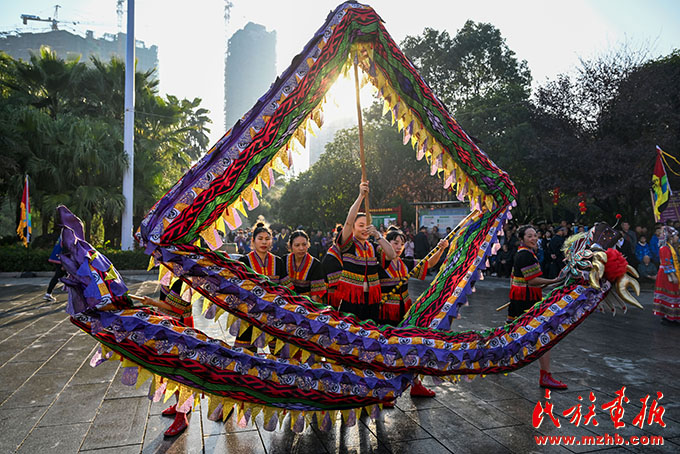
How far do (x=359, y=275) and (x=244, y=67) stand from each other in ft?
526

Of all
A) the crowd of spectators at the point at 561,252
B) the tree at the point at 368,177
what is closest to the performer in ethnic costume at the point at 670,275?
the crowd of spectators at the point at 561,252

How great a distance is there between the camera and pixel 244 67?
152m

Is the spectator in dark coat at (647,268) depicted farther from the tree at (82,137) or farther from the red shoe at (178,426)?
the tree at (82,137)

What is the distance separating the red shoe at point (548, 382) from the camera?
452cm

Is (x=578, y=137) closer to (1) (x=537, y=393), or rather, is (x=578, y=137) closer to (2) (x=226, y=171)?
(1) (x=537, y=393)

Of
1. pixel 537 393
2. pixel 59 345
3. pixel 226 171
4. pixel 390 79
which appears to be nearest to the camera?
pixel 226 171

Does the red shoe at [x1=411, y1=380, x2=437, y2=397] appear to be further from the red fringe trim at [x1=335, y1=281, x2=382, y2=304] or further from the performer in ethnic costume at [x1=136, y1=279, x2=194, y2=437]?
the performer in ethnic costume at [x1=136, y1=279, x2=194, y2=437]

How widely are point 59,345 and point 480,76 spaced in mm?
25841

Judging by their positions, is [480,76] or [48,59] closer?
[48,59]

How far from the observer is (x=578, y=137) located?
1689 centimetres

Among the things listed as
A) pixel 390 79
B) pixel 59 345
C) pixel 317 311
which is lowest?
pixel 59 345

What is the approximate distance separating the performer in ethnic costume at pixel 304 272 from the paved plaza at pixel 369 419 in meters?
1.17

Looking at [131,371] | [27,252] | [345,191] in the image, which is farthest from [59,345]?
[345,191]

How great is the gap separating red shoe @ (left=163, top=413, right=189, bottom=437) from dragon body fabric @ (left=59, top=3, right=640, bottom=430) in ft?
0.87
